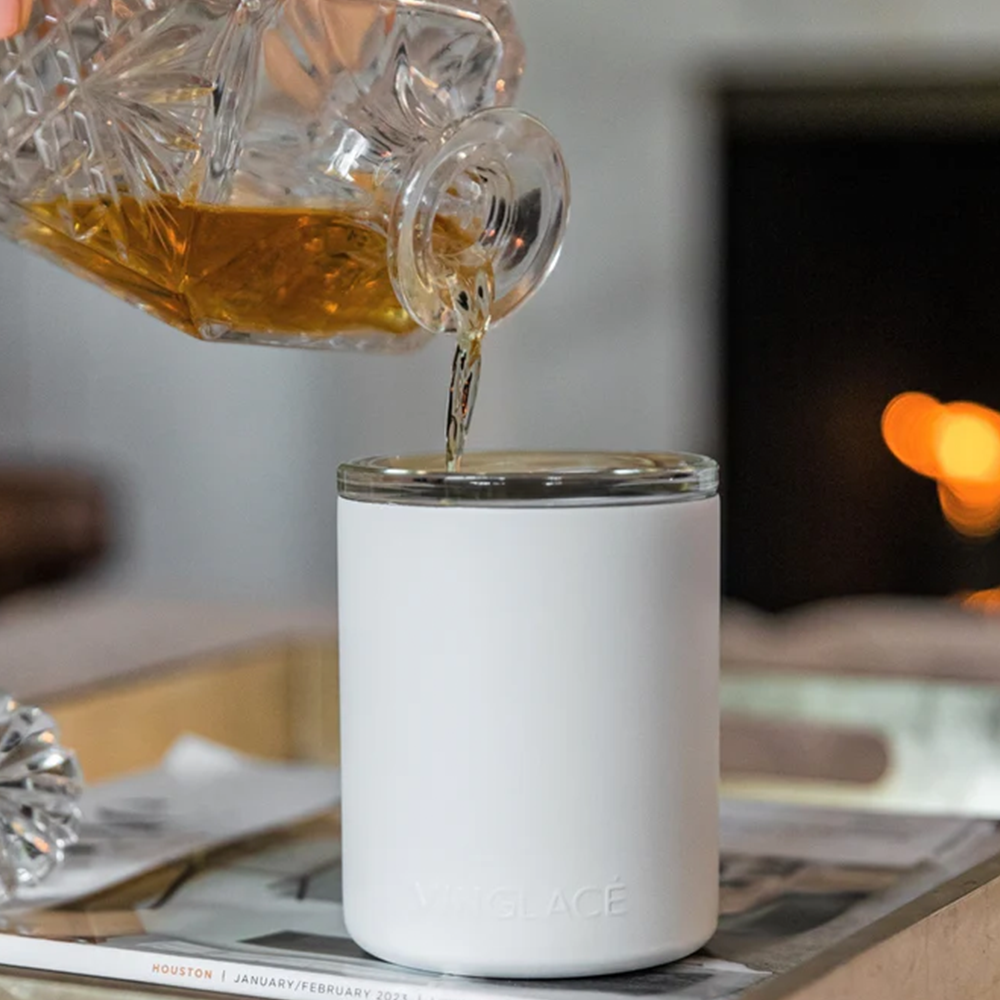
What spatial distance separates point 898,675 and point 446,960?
18.8 inches

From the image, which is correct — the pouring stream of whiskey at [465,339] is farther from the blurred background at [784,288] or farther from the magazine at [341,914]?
the blurred background at [784,288]

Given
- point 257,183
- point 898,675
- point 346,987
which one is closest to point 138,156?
point 257,183

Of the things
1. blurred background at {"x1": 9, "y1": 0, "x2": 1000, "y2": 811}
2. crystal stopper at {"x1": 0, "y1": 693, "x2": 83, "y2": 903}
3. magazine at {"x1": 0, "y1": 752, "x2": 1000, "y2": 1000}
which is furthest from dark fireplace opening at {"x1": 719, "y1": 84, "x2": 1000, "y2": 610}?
crystal stopper at {"x1": 0, "y1": 693, "x2": 83, "y2": 903}

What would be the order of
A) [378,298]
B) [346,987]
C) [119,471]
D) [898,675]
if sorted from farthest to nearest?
[119,471] → [898,675] → [378,298] → [346,987]

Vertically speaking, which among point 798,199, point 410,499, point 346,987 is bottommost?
point 346,987

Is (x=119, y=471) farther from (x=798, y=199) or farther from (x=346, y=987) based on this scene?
(x=346, y=987)

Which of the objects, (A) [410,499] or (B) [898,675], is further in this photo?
(B) [898,675]

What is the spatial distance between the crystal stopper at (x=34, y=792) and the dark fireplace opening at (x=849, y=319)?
7.99 ft

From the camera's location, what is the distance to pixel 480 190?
511 mm

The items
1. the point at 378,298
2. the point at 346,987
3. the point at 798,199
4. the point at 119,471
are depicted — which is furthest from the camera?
the point at 119,471

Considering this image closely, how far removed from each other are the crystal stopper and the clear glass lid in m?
0.15

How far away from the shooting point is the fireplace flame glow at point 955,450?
2.85 meters

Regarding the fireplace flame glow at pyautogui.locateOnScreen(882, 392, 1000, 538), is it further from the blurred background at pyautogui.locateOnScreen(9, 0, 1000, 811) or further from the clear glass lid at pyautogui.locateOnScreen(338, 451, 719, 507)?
the clear glass lid at pyautogui.locateOnScreen(338, 451, 719, 507)

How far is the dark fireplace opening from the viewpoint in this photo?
289cm
